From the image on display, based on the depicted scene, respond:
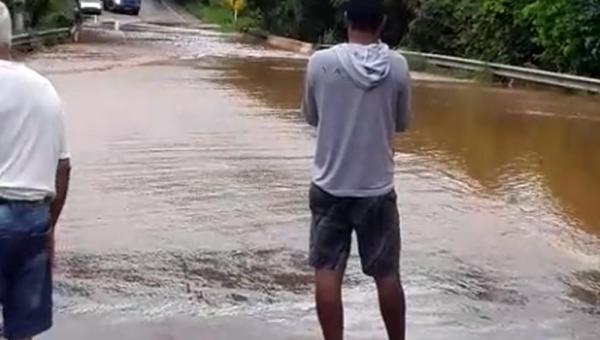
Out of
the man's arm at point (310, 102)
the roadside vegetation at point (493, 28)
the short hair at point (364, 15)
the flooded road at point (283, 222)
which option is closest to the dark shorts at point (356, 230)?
the man's arm at point (310, 102)

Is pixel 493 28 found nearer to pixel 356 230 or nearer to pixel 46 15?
pixel 46 15

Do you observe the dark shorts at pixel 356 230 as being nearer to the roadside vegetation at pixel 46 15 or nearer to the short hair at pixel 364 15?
the short hair at pixel 364 15

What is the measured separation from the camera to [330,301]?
6.02 m

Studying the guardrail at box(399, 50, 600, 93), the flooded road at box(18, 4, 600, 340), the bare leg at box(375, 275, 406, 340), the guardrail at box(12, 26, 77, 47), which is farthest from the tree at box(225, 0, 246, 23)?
the bare leg at box(375, 275, 406, 340)

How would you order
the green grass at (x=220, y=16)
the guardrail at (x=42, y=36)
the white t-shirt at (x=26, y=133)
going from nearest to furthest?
the white t-shirt at (x=26, y=133)
the guardrail at (x=42, y=36)
the green grass at (x=220, y=16)

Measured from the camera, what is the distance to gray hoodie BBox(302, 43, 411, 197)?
5773 millimetres

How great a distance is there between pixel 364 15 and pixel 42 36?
37068mm

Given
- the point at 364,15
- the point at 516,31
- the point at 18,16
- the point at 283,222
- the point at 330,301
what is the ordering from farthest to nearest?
the point at 18,16 < the point at 516,31 < the point at 283,222 < the point at 330,301 < the point at 364,15

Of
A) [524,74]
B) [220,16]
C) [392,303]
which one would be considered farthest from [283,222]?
[220,16]

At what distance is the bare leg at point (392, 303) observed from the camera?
6.04 meters

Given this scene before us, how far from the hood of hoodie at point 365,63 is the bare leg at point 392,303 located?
91 centimetres

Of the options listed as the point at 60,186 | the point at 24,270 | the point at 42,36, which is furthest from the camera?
the point at 42,36

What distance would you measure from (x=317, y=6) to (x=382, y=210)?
4781cm

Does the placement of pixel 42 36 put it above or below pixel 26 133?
below
